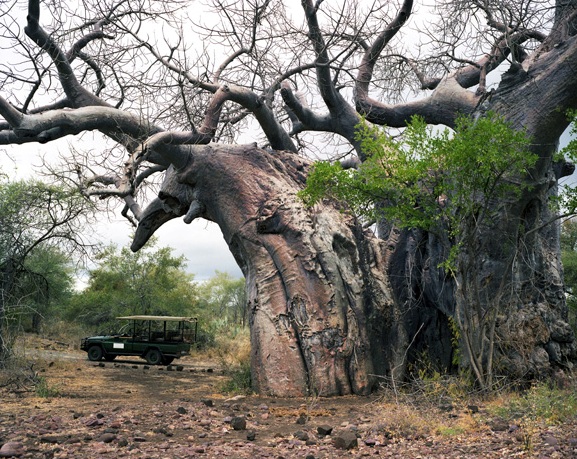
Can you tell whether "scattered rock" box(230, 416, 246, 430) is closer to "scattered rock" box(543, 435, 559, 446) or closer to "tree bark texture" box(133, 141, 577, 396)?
"tree bark texture" box(133, 141, 577, 396)

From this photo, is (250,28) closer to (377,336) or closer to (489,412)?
(377,336)

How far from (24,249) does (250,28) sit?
5.70m

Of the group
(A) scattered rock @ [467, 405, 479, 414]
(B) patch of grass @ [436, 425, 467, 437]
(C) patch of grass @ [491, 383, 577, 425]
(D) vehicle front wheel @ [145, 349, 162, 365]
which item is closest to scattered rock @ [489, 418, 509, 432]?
(C) patch of grass @ [491, 383, 577, 425]

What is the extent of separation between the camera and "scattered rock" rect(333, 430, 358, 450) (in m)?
4.61

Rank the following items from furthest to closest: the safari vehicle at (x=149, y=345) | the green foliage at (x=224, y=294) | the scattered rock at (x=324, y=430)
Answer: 1. the green foliage at (x=224, y=294)
2. the safari vehicle at (x=149, y=345)
3. the scattered rock at (x=324, y=430)

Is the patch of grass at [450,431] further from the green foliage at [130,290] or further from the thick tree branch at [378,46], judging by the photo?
the green foliage at [130,290]

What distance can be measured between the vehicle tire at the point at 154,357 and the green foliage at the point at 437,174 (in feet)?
26.9

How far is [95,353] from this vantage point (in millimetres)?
14750

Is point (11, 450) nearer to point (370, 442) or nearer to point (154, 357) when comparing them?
point (370, 442)

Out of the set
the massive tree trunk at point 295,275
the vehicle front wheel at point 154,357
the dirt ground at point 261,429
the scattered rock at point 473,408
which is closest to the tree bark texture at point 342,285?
the massive tree trunk at point 295,275

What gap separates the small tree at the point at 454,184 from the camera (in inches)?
244

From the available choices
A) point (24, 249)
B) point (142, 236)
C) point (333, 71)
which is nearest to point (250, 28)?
point (333, 71)

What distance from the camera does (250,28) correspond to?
8.86 metres

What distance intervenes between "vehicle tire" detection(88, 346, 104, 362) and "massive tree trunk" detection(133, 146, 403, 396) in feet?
22.9
